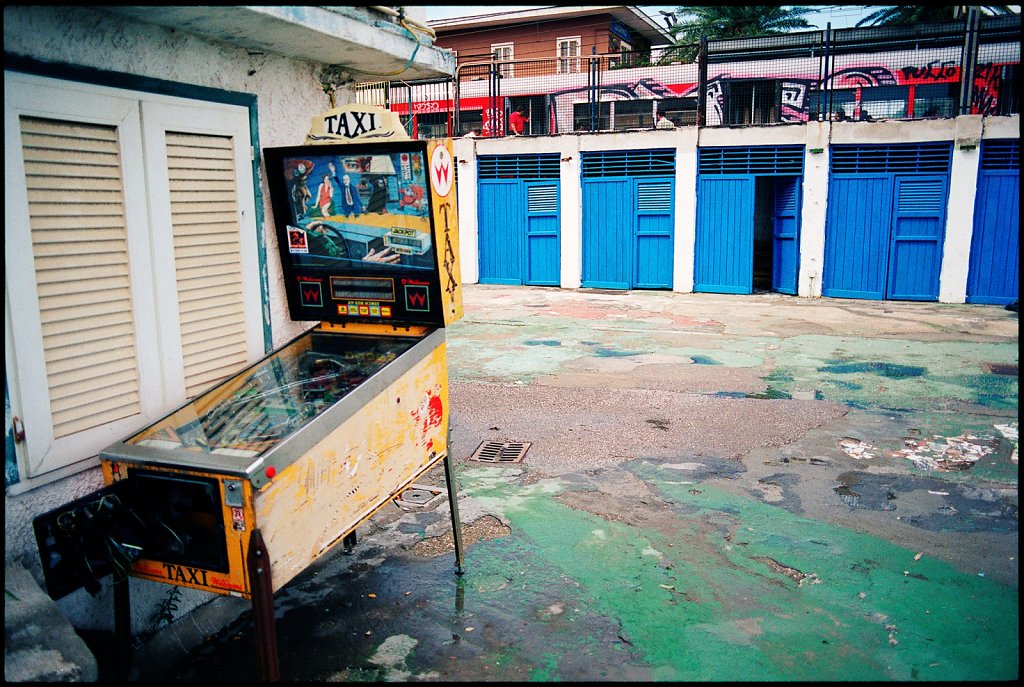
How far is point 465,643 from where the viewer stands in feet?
12.1

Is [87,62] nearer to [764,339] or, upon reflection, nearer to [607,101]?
[764,339]

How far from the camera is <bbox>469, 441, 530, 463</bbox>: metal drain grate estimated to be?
629cm

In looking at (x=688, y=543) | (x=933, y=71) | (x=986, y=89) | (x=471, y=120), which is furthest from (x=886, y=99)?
(x=688, y=543)

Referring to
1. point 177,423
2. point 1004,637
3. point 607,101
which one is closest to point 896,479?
point 1004,637

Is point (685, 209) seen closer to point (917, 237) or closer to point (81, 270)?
A: point (917, 237)

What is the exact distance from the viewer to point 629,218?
1592 centimetres

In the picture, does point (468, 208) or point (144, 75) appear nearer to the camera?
point (144, 75)

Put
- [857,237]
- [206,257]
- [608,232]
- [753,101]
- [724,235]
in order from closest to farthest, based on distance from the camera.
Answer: [206,257] < [857,237] < [724,235] < [608,232] < [753,101]

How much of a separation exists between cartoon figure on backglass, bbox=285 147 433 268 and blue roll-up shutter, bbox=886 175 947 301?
42.3 ft

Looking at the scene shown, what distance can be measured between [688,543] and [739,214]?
1148 cm

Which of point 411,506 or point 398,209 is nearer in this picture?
point 398,209

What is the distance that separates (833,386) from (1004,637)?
485 cm

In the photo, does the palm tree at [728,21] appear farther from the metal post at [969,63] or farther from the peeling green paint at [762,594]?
the peeling green paint at [762,594]

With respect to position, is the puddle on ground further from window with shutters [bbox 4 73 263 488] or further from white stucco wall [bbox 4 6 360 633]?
window with shutters [bbox 4 73 263 488]
